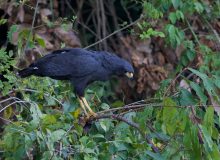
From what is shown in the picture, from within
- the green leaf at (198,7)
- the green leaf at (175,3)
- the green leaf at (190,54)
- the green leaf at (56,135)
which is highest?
the green leaf at (175,3)

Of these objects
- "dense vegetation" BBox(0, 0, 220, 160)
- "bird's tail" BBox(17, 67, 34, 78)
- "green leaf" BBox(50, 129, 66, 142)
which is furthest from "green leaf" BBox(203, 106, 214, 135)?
"bird's tail" BBox(17, 67, 34, 78)

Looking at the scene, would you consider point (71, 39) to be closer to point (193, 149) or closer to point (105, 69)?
point (105, 69)

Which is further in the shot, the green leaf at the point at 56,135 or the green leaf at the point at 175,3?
the green leaf at the point at 175,3

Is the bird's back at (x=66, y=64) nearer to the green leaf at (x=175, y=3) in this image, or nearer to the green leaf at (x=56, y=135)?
the green leaf at (x=56, y=135)

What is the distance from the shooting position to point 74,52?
5031 mm

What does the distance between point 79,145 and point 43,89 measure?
77 centimetres

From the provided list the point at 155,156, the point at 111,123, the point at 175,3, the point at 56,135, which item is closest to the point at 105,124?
the point at 111,123

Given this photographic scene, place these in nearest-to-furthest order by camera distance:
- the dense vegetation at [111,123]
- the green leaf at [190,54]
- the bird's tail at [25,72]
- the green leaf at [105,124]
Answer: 1. the dense vegetation at [111,123]
2. the green leaf at [105,124]
3. the bird's tail at [25,72]
4. the green leaf at [190,54]

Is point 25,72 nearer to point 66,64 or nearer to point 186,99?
point 66,64

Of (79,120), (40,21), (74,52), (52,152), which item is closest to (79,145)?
(52,152)

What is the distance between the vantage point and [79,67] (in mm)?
4988

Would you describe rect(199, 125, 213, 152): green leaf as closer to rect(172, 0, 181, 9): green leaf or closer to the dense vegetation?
the dense vegetation

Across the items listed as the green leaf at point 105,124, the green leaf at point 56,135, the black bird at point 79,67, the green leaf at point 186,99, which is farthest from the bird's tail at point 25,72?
the green leaf at point 186,99

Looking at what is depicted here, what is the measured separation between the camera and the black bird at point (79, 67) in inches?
190
